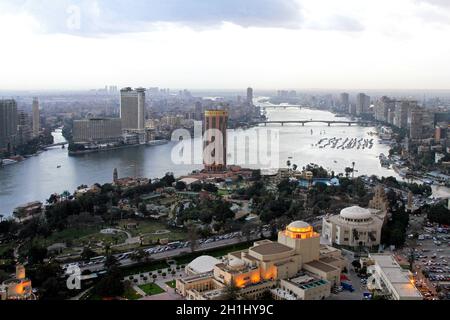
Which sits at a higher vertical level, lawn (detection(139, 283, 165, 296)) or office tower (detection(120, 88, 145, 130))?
office tower (detection(120, 88, 145, 130))

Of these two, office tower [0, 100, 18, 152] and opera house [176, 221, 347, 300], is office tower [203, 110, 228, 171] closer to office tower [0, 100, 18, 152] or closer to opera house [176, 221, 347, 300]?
opera house [176, 221, 347, 300]

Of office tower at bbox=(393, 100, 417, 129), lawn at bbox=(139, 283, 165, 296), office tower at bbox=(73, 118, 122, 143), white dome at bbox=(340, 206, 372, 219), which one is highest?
office tower at bbox=(393, 100, 417, 129)

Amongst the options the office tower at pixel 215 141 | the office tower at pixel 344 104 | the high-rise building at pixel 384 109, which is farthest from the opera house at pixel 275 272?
the office tower at pixel 344 104

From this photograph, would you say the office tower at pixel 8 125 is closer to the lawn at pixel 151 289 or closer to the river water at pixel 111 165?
the river water at pixel 111 165

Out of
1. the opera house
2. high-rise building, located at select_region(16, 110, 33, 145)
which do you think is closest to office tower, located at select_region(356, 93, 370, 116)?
high-rise building, located at select_region(16, 110, 33, 145)

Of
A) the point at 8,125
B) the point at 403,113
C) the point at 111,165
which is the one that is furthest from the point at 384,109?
the point at 8,125

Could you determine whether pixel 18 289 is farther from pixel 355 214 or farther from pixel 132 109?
pixel 132 109

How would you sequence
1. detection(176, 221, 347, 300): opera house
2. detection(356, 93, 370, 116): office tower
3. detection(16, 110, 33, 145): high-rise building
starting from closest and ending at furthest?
detection(176, 221, 347, 300): opera house, detection(16, 110, 33, 145): high-rise building, detection(356, 93, 370, 116): office tower
